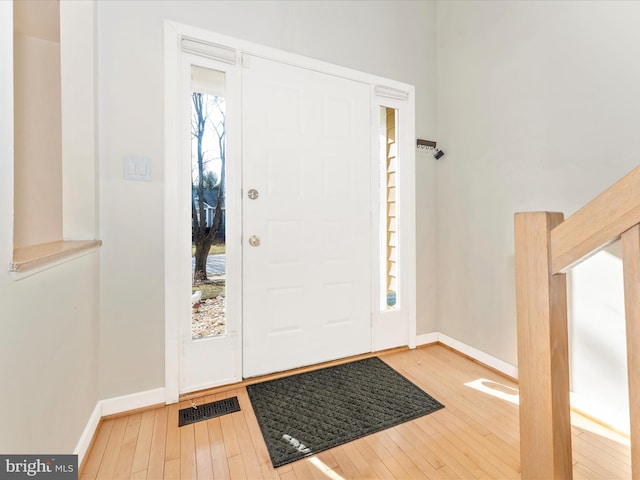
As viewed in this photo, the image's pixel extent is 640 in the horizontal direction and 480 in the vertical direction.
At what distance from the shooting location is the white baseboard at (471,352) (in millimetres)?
2070

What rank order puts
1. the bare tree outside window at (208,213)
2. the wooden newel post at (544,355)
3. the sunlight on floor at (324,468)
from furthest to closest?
the bare tree outside window at (208,213)
the sunlight on floor at (324,468)
the wooden newel post at (544,355)

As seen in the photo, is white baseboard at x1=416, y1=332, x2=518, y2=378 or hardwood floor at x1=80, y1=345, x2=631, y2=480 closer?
hardwood floor at x1=80, y1=345, x2=631, y2=480

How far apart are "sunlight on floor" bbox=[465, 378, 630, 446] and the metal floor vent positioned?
1.48 m

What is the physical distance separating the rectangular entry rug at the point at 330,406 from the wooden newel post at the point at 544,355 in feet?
3.32

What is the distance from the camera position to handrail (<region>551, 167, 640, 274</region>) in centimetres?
53

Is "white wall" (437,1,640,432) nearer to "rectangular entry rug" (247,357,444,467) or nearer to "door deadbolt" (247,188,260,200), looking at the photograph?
"rectangular entry rug" (247,357,444,467)

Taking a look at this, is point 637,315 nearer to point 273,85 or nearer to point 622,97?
point 622,97

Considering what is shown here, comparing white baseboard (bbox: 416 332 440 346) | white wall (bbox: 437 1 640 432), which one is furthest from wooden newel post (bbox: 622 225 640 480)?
white baseboard (bbox: 416 332 440 346)

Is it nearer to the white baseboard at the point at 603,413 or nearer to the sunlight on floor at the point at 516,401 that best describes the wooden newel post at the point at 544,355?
the sunlight on floor at the point at 516,401

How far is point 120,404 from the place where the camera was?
1661 millimetres

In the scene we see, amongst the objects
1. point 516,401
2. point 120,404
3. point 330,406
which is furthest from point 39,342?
point 516,401

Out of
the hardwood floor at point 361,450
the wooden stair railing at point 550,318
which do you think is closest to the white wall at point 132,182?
the hardwood floor at point 361,450

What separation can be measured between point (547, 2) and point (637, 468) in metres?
2.37

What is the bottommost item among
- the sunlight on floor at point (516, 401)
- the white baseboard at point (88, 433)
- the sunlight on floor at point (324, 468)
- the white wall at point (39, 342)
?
the sunlight on floor at point (324, 468)
